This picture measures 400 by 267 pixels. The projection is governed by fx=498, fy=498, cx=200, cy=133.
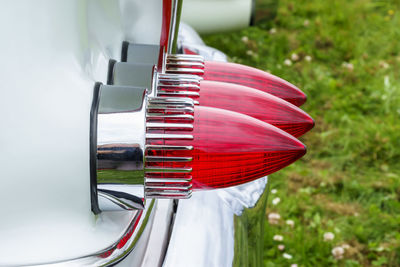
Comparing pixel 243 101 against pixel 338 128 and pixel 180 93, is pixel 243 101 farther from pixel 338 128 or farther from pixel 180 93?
pixel 338 128

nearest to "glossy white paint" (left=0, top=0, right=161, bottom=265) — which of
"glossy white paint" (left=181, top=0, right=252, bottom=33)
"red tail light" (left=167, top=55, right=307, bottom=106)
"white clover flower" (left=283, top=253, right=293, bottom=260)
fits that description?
"red tail light" (left=167, top=55, right=307, bottom=106)

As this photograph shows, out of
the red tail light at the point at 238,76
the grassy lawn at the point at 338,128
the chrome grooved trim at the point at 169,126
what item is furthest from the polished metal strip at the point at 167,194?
the grassy lawn at the point at 338,128

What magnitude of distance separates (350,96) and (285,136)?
109 inches

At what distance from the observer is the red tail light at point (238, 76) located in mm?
1054

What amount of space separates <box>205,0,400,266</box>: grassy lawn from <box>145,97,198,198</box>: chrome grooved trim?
158cm

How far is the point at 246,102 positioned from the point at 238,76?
5.2 inches

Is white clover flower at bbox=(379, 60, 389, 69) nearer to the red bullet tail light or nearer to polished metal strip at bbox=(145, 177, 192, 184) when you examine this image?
the red bullet tail light

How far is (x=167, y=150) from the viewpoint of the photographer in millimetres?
754

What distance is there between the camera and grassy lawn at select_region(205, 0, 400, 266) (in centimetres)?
238

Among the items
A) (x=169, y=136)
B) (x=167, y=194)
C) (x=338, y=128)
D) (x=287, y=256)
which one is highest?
(x=169, y=136)

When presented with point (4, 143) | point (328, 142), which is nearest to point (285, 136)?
point (4, 143)

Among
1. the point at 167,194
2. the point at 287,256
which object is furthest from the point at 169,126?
the point at 287,256

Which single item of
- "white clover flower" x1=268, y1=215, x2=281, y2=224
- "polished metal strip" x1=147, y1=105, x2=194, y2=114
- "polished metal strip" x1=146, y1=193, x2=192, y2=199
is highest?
"polished metal strip" x1=147, y1=105, x2=194, y2=114

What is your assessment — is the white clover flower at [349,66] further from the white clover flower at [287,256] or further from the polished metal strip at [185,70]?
the polished metal strip at [185,70]
